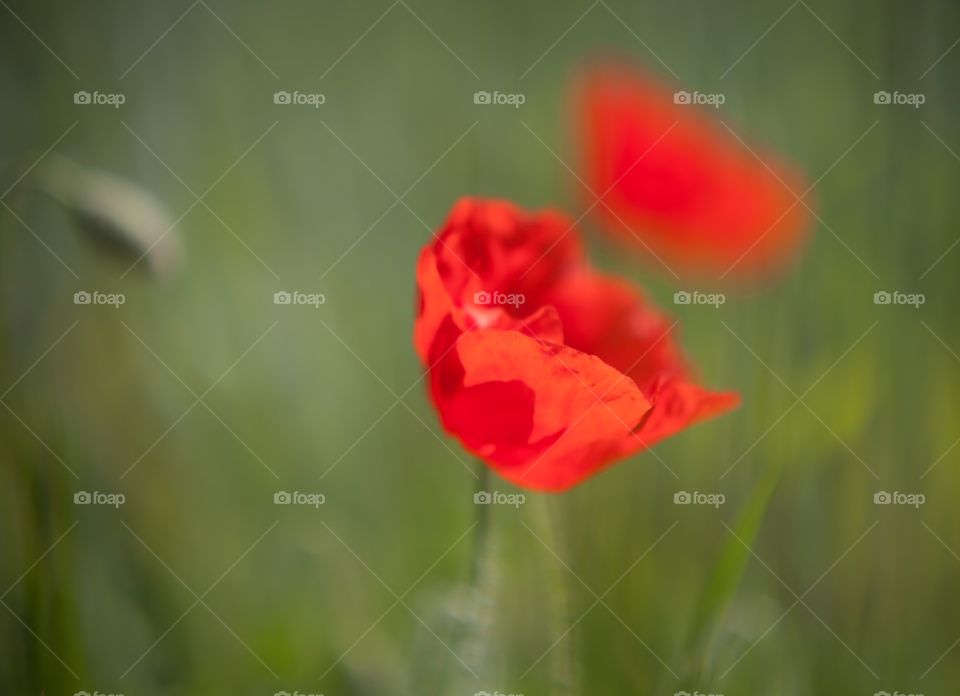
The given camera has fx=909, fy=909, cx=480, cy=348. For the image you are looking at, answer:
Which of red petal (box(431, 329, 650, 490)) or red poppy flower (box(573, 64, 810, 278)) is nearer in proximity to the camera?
red petal (box(431, 329, 650, 490))

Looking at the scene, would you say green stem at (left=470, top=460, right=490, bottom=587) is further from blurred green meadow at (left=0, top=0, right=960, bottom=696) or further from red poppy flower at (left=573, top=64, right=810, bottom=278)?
red poppy flower at (left=573, top=64, right=810, bottom=278)

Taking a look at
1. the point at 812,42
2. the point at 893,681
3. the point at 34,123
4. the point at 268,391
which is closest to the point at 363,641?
the point at 268,391

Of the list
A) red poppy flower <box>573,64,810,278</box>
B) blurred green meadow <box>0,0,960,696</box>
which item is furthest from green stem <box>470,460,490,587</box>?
red poppy flower <box>573,64,810,278</box>

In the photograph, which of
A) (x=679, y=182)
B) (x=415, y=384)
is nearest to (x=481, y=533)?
(x=415, y=384)

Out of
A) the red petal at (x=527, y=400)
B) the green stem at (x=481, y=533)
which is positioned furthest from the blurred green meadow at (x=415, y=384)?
the red petal at (x=527, y=400)

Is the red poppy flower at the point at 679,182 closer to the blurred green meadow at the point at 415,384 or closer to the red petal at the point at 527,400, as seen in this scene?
the blurred green meadow at the point at 415,384

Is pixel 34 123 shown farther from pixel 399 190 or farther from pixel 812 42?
pixel 812 42
